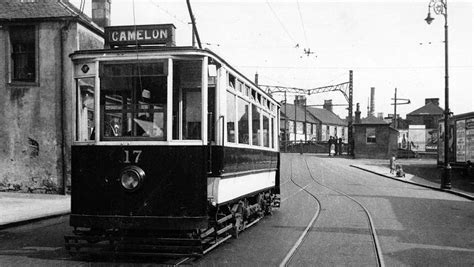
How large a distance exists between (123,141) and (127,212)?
3.07 ft

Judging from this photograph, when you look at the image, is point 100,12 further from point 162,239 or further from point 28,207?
point 162,239

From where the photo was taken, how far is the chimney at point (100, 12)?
20.2 metres

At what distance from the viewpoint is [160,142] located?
21.1 feet

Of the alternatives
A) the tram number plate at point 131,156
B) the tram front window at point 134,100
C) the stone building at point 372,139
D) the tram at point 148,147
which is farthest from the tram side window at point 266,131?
the stone building at point 372,139

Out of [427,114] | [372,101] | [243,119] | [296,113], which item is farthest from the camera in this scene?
[296,113]

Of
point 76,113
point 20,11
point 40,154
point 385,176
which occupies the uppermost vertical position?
point 20,11

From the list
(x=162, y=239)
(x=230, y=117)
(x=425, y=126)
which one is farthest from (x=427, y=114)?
(x=162, y=239)

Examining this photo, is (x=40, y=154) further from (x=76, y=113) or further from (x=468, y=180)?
(x=468, y=180)

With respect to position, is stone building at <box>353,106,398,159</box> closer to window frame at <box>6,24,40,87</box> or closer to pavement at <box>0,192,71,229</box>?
window frame at <box>6,24,40,87</box>

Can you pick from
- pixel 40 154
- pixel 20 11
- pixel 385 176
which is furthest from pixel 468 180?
pixel 20 11

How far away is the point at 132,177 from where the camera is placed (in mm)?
6426

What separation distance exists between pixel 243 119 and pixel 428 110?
270 ft

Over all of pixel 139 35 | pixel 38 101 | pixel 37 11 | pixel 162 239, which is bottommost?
pixel 162 239

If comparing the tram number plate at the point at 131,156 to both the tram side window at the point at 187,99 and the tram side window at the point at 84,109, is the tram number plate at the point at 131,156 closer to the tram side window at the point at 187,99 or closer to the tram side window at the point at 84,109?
the tram side window at the point at 187,99
